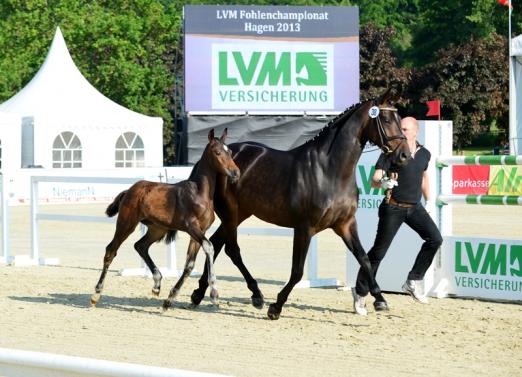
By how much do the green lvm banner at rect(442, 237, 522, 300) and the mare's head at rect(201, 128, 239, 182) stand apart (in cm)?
287

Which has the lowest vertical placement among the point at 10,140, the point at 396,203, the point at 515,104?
the point at 396,203

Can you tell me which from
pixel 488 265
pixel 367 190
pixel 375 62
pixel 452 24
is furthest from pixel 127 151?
pixel 452 24

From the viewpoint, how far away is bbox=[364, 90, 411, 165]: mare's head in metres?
10.4

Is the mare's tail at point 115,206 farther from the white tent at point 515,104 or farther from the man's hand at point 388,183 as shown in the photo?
the white tent at point 515,104

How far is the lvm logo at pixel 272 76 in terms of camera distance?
43.5 meters

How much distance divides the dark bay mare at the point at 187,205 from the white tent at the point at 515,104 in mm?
29355

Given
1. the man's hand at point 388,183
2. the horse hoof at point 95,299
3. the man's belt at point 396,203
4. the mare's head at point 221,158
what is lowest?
the horse hoof at point 95,299

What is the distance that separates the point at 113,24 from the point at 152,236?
4346 centimetres

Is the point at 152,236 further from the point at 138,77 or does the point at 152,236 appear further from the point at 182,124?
the point at 138,77

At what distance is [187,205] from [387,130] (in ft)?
6.96

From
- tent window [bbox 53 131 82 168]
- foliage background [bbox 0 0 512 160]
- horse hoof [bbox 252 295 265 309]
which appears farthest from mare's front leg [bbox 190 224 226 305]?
foliage background [bbox 0 0 512 160]

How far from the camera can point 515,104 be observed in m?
40.6

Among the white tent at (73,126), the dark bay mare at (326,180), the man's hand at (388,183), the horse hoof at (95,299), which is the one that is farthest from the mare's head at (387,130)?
the white tent at (73,126)

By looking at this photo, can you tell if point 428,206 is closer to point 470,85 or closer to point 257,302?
point 257,302
